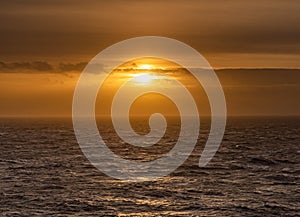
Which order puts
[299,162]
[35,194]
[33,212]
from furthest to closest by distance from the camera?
1. [299,162]
2. [35,194]
3. [33,212]

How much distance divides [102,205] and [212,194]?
12.9m

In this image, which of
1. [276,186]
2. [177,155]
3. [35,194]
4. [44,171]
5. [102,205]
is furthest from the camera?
[177,155]

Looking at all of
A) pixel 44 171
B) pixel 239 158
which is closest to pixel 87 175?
pixel 44 171

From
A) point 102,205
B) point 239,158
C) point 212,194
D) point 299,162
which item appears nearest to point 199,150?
point 239,158

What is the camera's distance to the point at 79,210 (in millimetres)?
50406

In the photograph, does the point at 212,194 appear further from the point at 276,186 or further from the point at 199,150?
the point at 199,150

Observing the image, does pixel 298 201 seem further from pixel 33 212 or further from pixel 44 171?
pixel 44 171

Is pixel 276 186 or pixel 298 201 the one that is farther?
pixel 276 186

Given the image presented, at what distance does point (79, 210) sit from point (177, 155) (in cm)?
5824

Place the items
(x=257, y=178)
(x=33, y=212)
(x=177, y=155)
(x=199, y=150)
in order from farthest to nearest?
1. (x=199, y=150)
2. (x=177, y=155)
3. (x=257, y=178)
4. (x=33, y=212)

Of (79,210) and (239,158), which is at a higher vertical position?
(239,158)

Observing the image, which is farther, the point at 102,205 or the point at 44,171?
the point at 44,171

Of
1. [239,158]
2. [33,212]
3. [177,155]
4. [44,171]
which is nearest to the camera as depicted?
[33,212]

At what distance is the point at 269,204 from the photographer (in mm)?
53469
